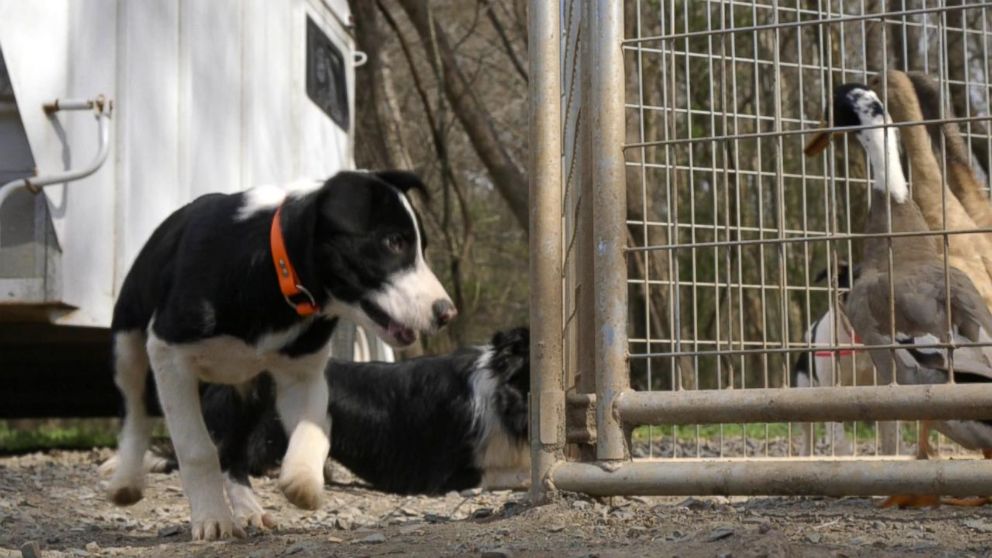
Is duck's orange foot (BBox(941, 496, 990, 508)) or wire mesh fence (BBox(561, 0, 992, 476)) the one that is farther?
duck's orange foot (BBox(941, 496, 990, 508))

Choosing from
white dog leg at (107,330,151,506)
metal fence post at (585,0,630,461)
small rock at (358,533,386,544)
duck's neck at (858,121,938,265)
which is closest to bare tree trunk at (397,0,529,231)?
duck's neck at (858,121,938,265)

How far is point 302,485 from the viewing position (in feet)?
14.1

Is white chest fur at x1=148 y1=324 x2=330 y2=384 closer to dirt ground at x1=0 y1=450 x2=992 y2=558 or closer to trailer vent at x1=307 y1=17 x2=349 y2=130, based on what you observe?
dirt ground at x1=0 y1=450 x2=992 y2=558

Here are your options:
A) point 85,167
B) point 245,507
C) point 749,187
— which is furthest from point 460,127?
point 245,507

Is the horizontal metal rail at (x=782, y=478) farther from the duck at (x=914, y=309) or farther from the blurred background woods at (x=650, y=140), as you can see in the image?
the blurred background woods at (x=650, y=140)

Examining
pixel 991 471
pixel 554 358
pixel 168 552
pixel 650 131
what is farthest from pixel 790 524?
pixel 650 131

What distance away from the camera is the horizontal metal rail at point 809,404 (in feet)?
12.5

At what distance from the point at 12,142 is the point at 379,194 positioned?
2470 mm

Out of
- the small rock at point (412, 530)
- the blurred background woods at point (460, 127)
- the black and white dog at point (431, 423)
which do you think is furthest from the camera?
the blurred background woods at point (460, 127)

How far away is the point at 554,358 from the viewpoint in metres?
4.39

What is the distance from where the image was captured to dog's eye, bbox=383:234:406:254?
4.34 m

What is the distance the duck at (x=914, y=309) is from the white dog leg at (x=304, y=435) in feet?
5.84

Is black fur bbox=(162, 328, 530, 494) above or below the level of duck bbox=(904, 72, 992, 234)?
below

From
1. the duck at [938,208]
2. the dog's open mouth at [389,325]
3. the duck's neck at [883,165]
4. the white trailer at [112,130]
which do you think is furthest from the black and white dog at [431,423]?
the dog's open mouth at [389,325]
